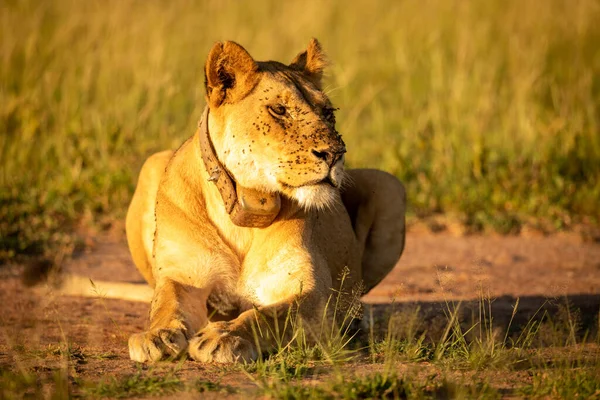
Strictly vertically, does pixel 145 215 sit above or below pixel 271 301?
above

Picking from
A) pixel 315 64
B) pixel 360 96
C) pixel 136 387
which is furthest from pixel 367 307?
pixel 360 96

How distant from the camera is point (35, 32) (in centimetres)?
1034

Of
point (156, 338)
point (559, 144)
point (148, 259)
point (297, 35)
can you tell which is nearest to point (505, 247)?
point (559, 144)

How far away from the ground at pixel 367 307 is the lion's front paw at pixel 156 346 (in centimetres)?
5

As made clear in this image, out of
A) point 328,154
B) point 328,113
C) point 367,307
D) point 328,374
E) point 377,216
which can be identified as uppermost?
point 328,113

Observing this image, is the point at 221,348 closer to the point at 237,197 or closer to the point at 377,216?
the point at 237,197

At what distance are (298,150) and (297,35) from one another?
7888 mm

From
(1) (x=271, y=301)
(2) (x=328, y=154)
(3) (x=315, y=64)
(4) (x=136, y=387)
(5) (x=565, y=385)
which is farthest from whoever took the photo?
(3) (x=315, y=64)

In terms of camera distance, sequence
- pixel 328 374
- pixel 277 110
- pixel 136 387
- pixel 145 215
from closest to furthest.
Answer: pixel 136 387
pixel 328 374
pixel 277 110
pixel 145 215

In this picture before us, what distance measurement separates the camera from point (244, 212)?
4398mm

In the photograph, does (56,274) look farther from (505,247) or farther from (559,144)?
(559,144)

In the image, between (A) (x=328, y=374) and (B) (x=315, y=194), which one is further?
(B) (x=315, y=194)

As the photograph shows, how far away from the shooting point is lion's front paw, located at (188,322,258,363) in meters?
3.92

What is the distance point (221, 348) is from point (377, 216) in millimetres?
2133
